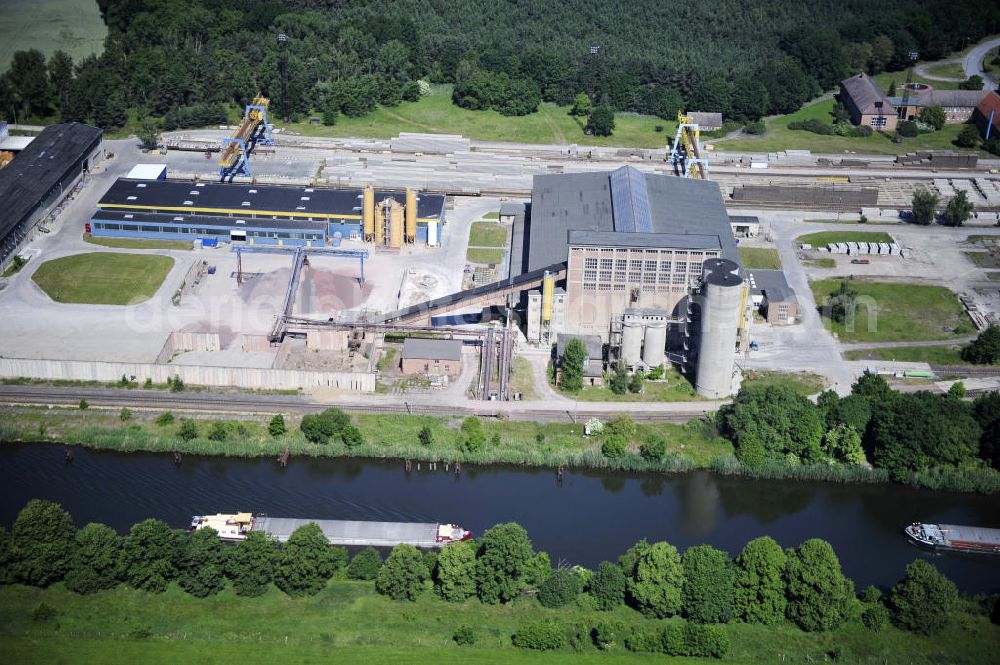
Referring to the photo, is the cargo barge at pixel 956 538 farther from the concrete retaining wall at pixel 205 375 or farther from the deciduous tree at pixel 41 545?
the deciduous tree at pixel 41 545

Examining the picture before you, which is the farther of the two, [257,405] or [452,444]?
[257,405]

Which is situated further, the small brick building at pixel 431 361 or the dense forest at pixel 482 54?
the dense forest at pixel 482 54

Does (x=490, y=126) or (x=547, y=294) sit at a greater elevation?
(x=547, y=294)

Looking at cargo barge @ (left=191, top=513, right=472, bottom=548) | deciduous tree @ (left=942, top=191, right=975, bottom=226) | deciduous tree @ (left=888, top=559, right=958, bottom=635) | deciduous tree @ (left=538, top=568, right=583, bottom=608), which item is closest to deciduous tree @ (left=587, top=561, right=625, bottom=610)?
deciduous tree @ (left=538, top=568, right=583, bottom=608)

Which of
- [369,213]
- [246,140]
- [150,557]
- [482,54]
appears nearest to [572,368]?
[369,213]

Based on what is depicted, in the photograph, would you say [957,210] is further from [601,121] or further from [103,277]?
[103,277]

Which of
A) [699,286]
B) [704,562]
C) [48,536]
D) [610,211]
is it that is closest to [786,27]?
[610,211]

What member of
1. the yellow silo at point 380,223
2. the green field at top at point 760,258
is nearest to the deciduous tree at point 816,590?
the green field at top at point 760,258
